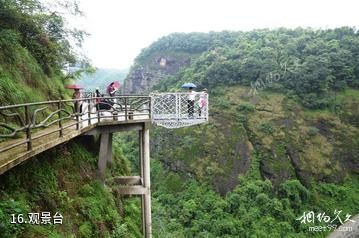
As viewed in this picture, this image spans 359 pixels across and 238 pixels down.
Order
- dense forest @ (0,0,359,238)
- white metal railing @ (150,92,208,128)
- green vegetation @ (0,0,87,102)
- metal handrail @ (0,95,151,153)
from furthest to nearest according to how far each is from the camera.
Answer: white metal railing @ (150,92,208,128) → dense forest @ (0,0,359,238) → green vegetation @ (0,0,87,102) → metal handrail @ (0,95,151,153)

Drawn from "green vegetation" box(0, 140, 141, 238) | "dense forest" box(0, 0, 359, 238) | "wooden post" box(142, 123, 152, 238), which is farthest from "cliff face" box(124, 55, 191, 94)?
"green vegetation" box(0, 140, 141, 238)

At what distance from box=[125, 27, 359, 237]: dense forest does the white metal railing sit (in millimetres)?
18742

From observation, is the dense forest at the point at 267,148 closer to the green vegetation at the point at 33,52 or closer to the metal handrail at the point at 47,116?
the green vegetation at the point at 33,52

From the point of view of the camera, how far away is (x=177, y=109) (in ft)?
38.2

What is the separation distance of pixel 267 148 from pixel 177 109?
32799 millimetres

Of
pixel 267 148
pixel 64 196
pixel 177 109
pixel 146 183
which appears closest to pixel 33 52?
pixel 177 109

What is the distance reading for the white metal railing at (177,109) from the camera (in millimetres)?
11633

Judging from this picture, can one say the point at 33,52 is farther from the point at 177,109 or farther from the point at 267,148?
the point at 267,148

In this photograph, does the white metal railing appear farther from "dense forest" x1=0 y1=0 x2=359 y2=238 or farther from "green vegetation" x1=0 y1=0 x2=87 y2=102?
"green vegetation" x1=0 y1=0 x2=87 y2=102

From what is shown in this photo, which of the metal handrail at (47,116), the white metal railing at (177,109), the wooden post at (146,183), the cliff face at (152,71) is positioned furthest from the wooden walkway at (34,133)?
the cliff face at (152,71)

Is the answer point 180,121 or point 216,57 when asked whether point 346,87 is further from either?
point 180,121

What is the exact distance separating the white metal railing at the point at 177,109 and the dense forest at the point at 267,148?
18742 millimetres

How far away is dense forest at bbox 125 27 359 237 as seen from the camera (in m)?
35.4

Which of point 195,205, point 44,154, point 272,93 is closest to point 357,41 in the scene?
point 272,93
